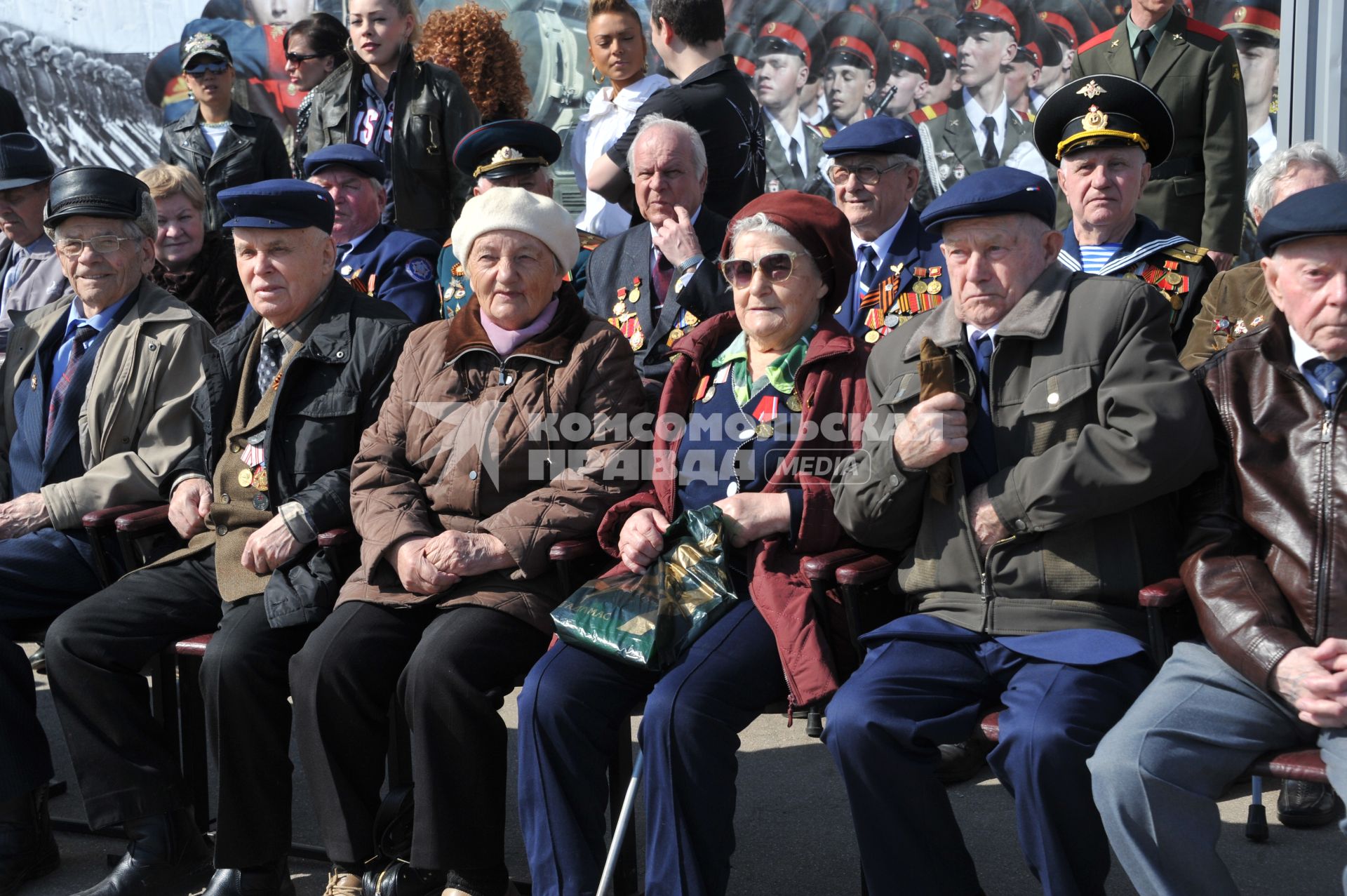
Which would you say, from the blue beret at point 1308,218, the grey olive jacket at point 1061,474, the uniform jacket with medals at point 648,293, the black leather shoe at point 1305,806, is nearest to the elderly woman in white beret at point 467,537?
the uniform jacket with medals at point 648,293

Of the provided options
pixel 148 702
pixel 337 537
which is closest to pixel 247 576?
pixel 337 537

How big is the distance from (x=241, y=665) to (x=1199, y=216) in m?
3.80

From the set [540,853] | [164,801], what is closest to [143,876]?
[164,801]

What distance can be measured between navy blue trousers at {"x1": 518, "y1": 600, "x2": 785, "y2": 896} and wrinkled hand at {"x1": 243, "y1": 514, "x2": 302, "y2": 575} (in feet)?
2.97

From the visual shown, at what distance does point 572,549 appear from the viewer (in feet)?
11.4

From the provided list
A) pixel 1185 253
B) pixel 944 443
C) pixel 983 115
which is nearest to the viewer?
pixel 944 443

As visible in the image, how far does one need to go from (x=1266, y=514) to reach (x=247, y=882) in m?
2.58

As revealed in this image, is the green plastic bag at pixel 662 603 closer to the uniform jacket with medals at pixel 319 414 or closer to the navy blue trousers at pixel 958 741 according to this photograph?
the navy blue trousers at pixel 958 741

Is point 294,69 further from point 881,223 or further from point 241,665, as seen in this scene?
point 241,665

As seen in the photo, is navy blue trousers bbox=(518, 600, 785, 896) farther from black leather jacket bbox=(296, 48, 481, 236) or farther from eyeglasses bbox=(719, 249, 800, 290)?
black leather jacket bbox=(296, 48, 481, 236)

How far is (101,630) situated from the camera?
3754mm

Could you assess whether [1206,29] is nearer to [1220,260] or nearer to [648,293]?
[1220,260]

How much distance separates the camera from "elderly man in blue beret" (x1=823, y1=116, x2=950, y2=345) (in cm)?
440

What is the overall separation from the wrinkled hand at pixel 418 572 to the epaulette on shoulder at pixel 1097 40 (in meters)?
3.71
